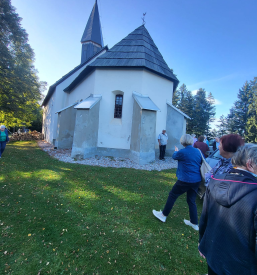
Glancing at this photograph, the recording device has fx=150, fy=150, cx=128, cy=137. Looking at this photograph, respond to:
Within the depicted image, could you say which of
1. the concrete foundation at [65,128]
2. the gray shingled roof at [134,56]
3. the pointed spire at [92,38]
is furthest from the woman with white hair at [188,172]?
the pointed spire at [92,38]

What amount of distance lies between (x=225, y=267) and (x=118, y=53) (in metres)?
11.9

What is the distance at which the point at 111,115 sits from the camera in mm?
10031

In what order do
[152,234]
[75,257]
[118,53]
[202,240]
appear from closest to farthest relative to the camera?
[202,240] → [75,257] → [152,234] → [118,53]

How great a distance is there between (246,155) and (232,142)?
0.75m

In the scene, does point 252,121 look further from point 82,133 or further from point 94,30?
point 82,133

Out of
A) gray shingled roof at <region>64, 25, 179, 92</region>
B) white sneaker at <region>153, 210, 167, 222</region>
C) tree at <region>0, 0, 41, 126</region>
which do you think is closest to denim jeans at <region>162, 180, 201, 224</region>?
white sneaker at <region>153, 210, 167, 222</region>

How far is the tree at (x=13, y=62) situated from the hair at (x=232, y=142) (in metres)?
17.1

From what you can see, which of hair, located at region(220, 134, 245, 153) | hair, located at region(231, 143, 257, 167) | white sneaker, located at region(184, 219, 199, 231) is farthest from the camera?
white sneaker, located at region(184, 219, 199, 231)

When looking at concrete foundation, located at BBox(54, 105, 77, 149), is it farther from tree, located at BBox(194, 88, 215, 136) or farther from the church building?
tree, located at BBox(194, 88, 215, 136)

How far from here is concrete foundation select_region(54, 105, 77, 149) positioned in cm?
1227

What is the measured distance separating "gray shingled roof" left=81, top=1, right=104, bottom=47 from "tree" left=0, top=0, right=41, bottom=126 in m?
7.78

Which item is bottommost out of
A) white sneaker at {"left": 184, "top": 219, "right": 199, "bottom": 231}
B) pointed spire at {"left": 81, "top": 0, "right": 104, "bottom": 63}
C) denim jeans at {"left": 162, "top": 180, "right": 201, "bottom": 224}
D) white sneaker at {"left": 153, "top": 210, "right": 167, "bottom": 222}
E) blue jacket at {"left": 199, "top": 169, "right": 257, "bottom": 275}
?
white sneaker at {"left": 184, "top": 219, "right": 199, "bottom": 231}

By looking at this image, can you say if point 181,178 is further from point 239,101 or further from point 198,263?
point 239,101

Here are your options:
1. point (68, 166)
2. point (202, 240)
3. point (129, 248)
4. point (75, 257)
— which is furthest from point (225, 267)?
point (68, 166)
